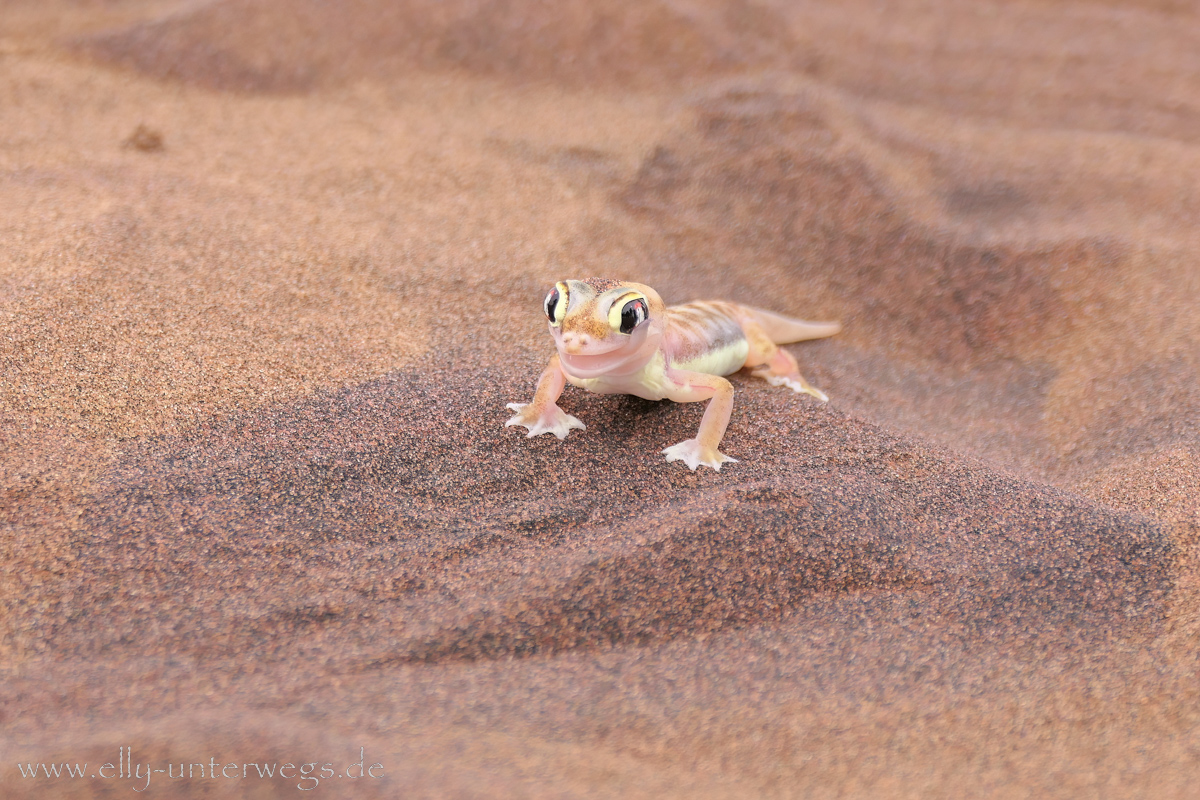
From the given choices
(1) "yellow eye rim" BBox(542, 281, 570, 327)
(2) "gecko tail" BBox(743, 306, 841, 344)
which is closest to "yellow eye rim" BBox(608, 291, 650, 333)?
(1) "yellow eye rim" BBox(542, 281, 570, 327)

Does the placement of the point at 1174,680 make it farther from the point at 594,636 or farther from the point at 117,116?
the point at 117,116

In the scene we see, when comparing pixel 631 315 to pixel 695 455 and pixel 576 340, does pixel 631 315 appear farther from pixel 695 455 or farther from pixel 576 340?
pixel 695 455

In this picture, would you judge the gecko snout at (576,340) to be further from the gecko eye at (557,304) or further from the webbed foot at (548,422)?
the webbed foot at (548,422)

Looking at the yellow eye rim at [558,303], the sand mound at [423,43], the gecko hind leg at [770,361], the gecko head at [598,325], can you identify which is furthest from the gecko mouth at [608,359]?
the sand mound at [423,43]

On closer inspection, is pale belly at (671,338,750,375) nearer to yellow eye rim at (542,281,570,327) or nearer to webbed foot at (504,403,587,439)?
webbed foot at (504,403,587,439)

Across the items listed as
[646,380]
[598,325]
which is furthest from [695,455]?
[598,325]

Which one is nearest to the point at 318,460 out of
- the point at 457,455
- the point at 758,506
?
the point at 457,455

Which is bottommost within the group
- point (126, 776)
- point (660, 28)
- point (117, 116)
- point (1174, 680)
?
point (126, 776)
